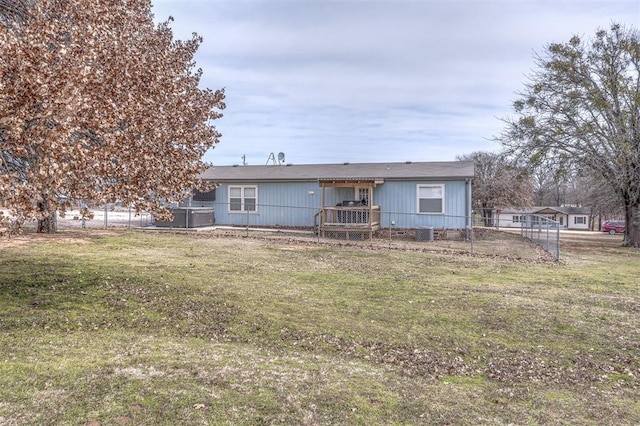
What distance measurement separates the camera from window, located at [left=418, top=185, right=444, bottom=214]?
18.2m

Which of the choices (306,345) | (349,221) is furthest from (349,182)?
(306,345)

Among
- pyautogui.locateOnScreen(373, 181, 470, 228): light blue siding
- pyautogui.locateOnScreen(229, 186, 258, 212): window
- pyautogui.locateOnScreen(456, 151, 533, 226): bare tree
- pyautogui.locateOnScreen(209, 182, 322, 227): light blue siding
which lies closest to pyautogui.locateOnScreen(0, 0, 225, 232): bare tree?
pyautogui.locateOnScreen(373, 181, 470, 228): light blue siding

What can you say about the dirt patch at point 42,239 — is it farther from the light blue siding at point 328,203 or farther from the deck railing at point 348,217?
the deck railing at point 348,217

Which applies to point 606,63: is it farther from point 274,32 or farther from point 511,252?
point 274,32

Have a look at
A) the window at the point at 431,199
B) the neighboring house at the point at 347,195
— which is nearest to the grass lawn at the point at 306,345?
the neighboring house at the point at 347,195

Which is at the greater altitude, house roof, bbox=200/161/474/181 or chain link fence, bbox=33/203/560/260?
house roof, bbox=200/161/474/181

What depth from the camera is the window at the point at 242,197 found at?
21359 millimetres

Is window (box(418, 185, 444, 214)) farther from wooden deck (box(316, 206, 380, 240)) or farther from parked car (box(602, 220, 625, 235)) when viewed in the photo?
parked car (box(602, 220, 625, 235))

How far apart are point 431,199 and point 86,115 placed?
601 inches

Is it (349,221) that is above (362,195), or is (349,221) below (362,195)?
below

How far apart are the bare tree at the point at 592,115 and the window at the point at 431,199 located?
449cm

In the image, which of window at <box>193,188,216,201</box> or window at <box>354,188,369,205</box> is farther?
window at <box>193,188,216,201</box>

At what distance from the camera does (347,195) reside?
19875 millimetres

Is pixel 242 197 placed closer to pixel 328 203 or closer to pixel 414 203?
pixel 328 203
